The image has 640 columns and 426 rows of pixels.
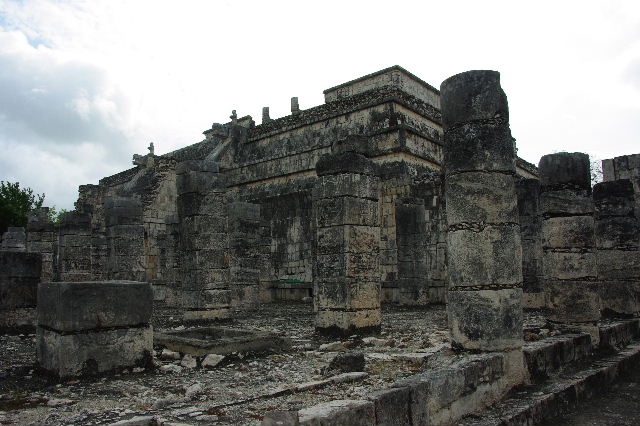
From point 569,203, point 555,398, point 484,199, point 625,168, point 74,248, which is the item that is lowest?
A: point 555,398

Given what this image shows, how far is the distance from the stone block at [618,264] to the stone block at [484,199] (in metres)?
5.83

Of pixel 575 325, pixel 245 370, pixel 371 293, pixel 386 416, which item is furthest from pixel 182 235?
pixel 386 416

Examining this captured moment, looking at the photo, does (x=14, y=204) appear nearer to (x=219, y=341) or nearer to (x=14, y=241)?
(x=14, y=241)

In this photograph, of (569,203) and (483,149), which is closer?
(483,149)

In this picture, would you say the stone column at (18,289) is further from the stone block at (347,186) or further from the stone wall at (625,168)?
the stone wall at (625,168)

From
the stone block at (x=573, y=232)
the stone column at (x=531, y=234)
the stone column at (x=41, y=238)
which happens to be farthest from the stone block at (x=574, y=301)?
the stone column at (x=41, y=238)

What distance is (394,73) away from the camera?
22000mm

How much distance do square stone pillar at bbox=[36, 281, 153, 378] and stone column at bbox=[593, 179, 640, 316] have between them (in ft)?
29.0

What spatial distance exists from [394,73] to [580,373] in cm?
1736

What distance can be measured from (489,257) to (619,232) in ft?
21.9

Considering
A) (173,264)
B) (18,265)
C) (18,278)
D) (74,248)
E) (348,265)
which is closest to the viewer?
(348,265)

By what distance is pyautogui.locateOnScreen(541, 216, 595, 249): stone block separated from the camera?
8.16m

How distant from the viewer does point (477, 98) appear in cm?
605

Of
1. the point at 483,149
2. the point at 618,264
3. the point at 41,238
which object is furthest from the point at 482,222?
the point at 41,238
